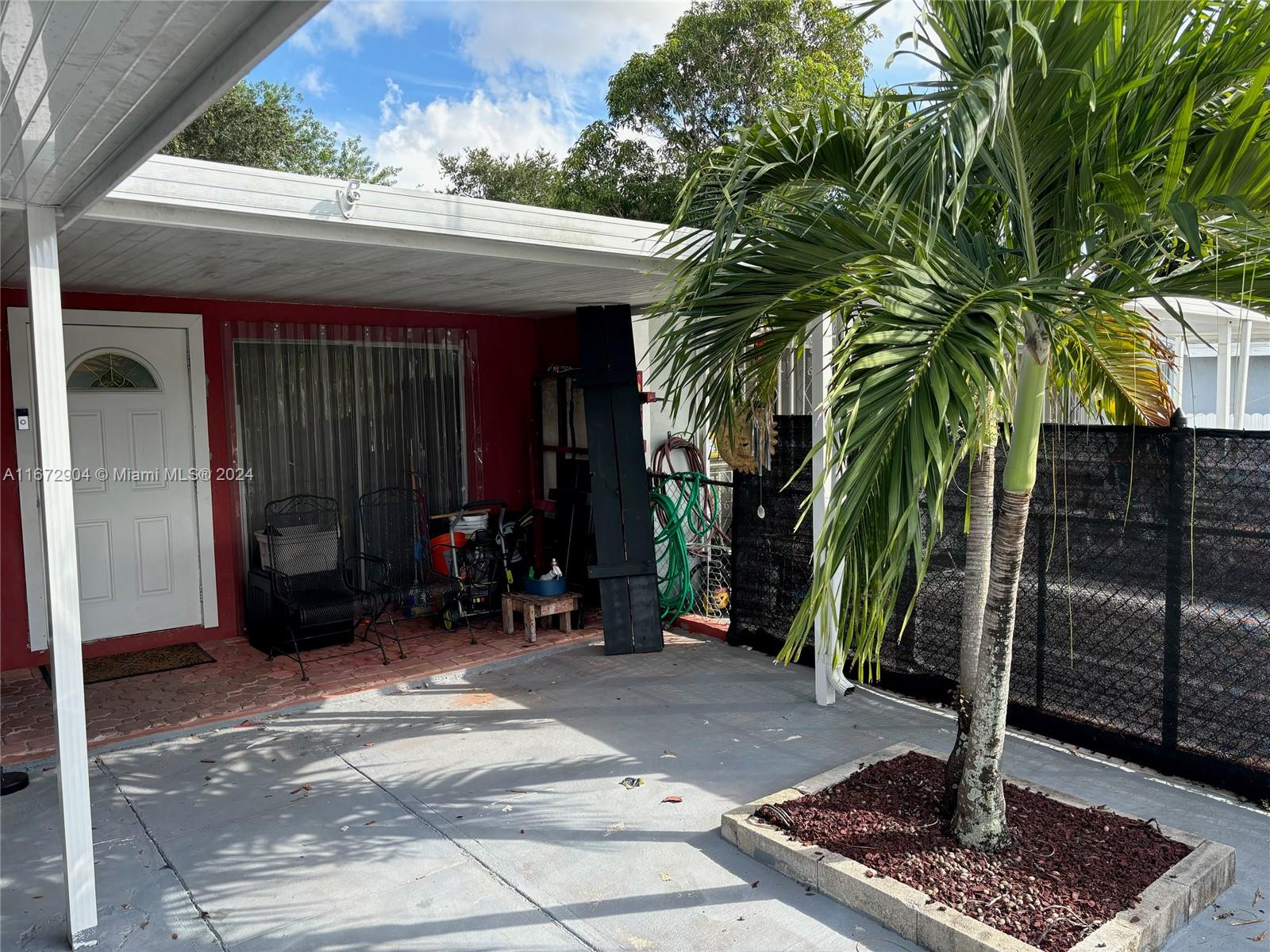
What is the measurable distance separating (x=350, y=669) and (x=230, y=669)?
2.56 ft

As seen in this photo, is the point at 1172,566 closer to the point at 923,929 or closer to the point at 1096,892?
the point at 1096,892

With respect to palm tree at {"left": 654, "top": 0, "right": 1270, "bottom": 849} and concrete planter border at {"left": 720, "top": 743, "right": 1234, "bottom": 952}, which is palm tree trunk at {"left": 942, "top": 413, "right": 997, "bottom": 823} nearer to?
palm tree at {"left": 654, "top": 0, "right": 1270, "bottom": 849}

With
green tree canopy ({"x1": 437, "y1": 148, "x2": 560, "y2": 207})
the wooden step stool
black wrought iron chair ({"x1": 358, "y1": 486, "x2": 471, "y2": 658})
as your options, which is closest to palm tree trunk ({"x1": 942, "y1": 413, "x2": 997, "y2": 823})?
the wooden step stool

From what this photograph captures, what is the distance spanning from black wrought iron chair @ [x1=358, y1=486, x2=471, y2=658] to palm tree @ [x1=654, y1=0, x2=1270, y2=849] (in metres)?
4.32

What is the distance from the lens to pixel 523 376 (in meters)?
8.11

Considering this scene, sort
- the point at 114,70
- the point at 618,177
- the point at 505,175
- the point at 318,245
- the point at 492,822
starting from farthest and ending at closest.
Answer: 1. the point at 505,175
2. the point at 618,177
3. the point at 318,245
4. the point at 492,822
5. the point at 114,70

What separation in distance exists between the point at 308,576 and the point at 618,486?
2.30 meters

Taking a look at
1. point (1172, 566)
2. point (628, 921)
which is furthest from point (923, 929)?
point (1172, 566)

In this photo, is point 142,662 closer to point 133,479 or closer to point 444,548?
point 133,479

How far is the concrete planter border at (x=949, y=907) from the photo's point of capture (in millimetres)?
2730

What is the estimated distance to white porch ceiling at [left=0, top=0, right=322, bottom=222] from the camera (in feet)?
6.36

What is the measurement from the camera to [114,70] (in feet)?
7.21

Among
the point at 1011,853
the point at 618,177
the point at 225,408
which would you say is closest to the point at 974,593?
the point at 1011,853

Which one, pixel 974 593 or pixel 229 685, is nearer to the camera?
pixel 974 593
